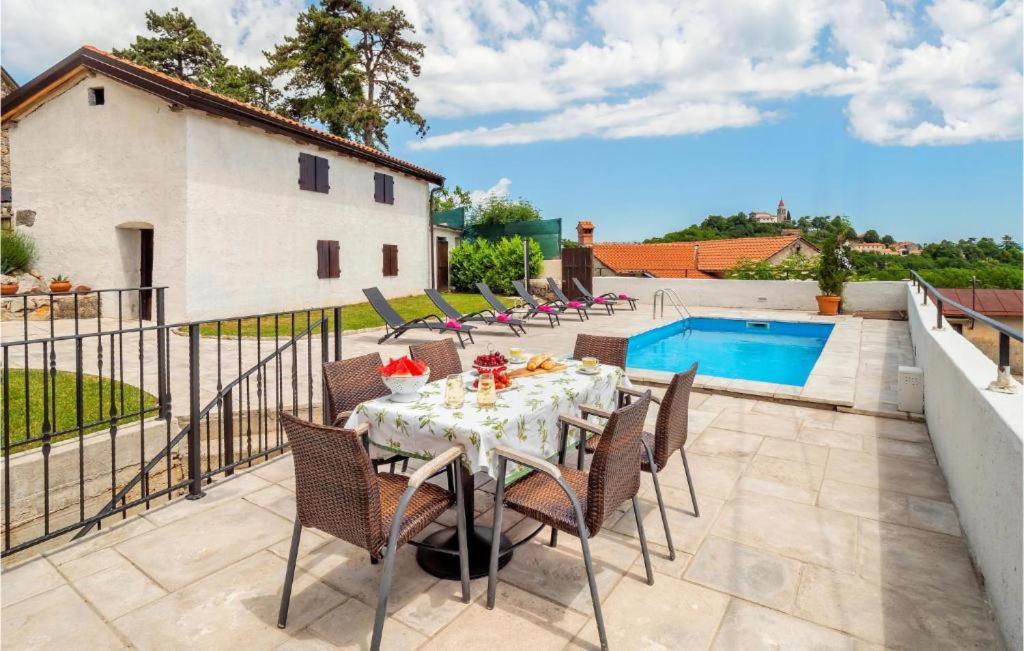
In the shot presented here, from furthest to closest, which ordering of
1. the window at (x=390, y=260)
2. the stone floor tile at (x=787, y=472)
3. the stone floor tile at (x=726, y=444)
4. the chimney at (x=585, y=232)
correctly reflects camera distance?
the chimney at (x=585, y=232) → the window at (x=390, y=260) → the stone floor tile at (x=726, y=444) → the stone floor tile at (x=787, y=472)

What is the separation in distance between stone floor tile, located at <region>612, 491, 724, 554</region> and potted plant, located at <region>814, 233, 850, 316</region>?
11.7 metres

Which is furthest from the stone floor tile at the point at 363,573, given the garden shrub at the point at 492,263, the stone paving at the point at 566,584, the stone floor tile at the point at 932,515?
the garden shrub at the point at 492,263

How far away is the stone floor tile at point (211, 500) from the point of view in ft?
10.2

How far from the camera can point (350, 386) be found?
3.20 meters

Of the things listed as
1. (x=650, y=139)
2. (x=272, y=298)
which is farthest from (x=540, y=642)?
(x=650, y=139)

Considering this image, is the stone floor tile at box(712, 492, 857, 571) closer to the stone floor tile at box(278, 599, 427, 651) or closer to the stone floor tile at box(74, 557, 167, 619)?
the stone floor tile at box(278, 599, 427, 651)

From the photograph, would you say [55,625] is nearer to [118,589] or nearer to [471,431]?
[118,589]

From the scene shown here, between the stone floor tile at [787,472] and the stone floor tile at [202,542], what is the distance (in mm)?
2879

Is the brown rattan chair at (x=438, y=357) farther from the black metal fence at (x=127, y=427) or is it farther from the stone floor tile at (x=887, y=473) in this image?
the stone floor tile at (x=887, y=473)

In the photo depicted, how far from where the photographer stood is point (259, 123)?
11938mm

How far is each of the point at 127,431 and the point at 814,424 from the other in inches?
221

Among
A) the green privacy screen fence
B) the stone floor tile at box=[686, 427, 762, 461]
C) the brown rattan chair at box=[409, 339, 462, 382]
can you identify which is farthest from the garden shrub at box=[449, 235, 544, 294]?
the brown rattan chair at box=[409, 339, 462, 382]

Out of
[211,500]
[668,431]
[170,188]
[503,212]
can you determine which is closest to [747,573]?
[668,431]

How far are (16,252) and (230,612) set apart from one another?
13.0m
